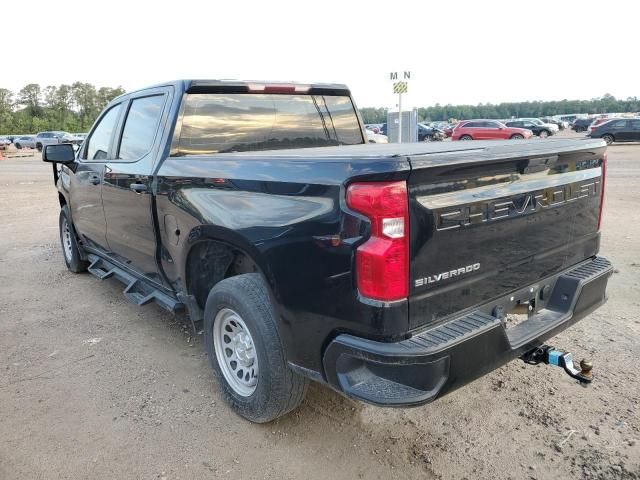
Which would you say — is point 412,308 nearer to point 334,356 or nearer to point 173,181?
point 334,356

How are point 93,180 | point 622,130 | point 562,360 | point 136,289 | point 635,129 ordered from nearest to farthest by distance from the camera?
point 562,360, point 136,289, point 93,180, point 635,129, point 622,130

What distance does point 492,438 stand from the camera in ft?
9.21

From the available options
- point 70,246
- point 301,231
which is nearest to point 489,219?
point 301,231

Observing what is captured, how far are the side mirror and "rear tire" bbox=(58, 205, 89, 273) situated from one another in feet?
2.99

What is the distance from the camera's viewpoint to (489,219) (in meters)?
2.36

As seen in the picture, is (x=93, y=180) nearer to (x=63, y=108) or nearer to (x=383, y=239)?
(x=383, y=239)

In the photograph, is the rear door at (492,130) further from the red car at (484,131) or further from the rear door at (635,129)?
the rear door at (635,129)

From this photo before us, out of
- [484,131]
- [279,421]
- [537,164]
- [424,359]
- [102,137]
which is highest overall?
[102,137]

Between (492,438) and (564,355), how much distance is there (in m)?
0.60

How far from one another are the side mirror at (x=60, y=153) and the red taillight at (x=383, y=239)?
12.9 feet

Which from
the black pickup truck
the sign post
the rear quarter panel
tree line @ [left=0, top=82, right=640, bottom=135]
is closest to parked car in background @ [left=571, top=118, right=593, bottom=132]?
tree line @ [left=0, top=82, right=640, bottom=135]

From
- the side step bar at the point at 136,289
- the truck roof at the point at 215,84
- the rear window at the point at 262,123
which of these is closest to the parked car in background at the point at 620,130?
the rear window at the point at 262,123

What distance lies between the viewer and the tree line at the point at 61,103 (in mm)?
77938

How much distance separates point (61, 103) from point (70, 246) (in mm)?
90052
